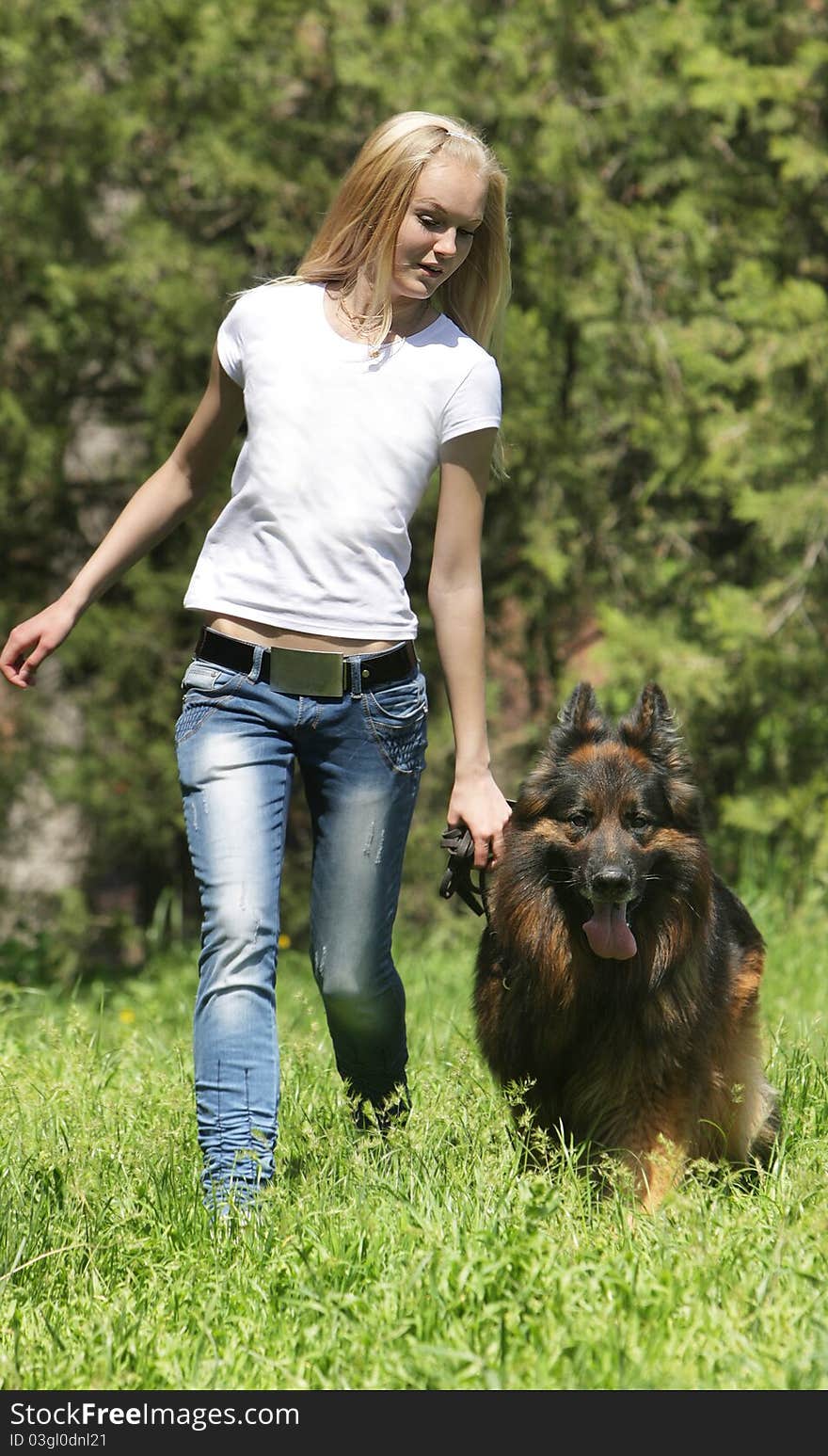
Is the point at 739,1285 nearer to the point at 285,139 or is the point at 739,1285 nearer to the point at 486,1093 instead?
the point at 486,1093

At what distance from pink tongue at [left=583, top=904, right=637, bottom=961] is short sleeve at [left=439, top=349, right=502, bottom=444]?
113 centimetres

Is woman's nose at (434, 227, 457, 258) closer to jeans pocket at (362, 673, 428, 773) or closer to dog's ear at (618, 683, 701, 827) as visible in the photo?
jeans pocket at (362, 673, 428, 773)

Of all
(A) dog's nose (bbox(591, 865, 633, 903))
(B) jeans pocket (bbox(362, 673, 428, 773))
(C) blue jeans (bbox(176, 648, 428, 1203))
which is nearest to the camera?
(C) blue jeans (bbox(176, 648, 428, 1203))

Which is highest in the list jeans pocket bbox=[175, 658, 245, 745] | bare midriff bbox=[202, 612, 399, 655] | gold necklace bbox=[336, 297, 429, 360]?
gold necklace bbox=[336, 297, 429, 360]

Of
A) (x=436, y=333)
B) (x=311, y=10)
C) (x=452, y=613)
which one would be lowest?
(x=452, y=613)

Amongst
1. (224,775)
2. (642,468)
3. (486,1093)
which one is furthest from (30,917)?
(224,775)

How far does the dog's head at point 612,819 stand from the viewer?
362 cm

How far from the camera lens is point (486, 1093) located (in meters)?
4.06

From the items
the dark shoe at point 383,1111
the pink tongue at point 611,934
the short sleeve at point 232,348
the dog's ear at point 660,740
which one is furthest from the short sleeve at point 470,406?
the dark shoe at point 383,1111

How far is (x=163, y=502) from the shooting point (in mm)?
3643

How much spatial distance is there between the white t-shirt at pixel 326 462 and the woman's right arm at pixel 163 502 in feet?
0.61

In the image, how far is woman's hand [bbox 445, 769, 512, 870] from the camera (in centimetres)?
353

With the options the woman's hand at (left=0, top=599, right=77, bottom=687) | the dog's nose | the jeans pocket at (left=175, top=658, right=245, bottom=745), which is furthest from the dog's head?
the woman's hand at (left=0, top=599, right=77, bottom=687)
